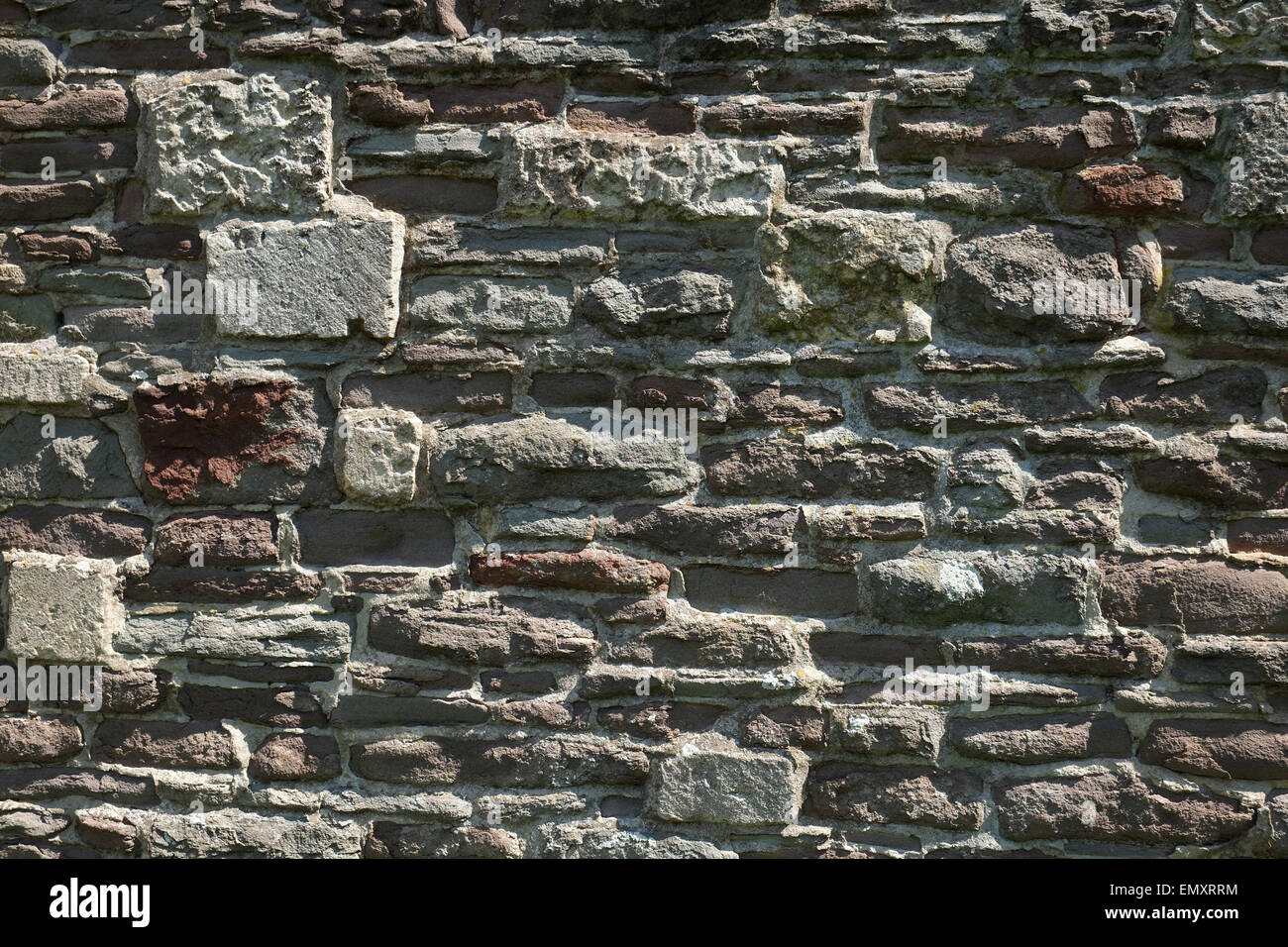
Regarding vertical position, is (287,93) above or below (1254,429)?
above

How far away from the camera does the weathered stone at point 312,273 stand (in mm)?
2068

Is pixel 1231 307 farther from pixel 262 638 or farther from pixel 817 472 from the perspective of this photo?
pixel 262 638

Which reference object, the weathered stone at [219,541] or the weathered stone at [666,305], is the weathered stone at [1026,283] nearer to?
the weathered stone at [666,305]

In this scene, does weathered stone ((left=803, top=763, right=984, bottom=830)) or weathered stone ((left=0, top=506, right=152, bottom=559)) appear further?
weathered stone ((left=0, top=506, right=152, bottom=559))

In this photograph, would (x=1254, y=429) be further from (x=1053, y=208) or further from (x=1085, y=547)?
(x=1053, y=208)

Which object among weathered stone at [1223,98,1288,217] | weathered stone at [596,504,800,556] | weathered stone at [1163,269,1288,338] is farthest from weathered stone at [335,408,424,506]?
weathered stone at [1223,98,1288,217]

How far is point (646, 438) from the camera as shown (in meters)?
2.06

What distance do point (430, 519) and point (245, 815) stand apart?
0.79m

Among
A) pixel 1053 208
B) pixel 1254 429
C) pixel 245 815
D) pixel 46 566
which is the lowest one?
pixel 245 815

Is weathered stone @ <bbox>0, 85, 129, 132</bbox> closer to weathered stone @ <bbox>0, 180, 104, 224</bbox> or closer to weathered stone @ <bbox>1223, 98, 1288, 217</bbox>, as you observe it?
weathered stone @ <bbox>0, 180, 104, 224</bbox>

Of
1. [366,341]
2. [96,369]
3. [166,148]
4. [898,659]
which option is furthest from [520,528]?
[166,148]

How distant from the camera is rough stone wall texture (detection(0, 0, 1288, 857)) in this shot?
2020mm

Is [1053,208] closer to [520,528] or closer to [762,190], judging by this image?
[762,190]

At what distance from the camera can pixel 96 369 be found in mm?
2098
